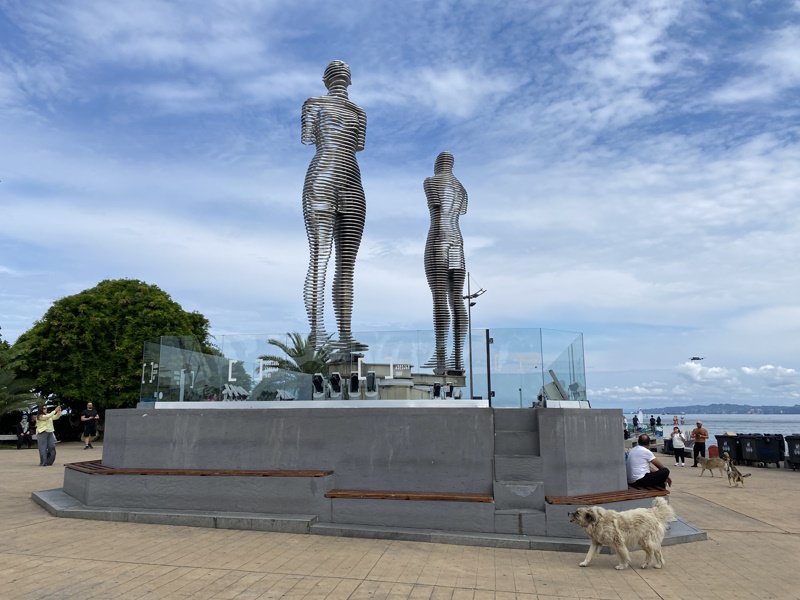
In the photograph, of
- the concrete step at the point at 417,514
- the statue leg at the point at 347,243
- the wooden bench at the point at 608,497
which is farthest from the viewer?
the statue leg at the point at 347,243

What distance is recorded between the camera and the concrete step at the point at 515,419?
→ 29.9 feet

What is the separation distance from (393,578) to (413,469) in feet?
8.38

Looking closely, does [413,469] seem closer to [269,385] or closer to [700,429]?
[269,385]

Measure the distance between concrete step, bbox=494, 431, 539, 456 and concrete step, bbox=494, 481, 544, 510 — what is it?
55 cm

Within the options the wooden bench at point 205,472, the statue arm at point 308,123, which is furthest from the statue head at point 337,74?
the wooden bench at point 205,472

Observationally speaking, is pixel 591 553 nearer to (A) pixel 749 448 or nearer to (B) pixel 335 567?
(B) pixel 335 567

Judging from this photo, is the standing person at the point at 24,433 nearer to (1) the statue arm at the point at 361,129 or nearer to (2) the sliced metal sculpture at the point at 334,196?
(2) the sliced metal sculpture at the point at 334,196

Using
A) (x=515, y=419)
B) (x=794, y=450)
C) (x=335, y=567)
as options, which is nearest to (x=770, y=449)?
(x=794, y=450)

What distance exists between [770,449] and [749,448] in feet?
2.35

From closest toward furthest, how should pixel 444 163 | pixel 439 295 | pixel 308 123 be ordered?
pixel 308 123
pixel 439 295
pixel 444 163

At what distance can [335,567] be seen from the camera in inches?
272

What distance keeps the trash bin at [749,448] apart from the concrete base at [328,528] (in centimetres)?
1414

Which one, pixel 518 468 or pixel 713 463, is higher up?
pixel 518 468

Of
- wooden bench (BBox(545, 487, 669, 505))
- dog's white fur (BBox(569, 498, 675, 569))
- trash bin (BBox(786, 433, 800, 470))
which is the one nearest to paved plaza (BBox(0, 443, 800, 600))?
dog's white fur (BBox(569, 498, 675, 569))
